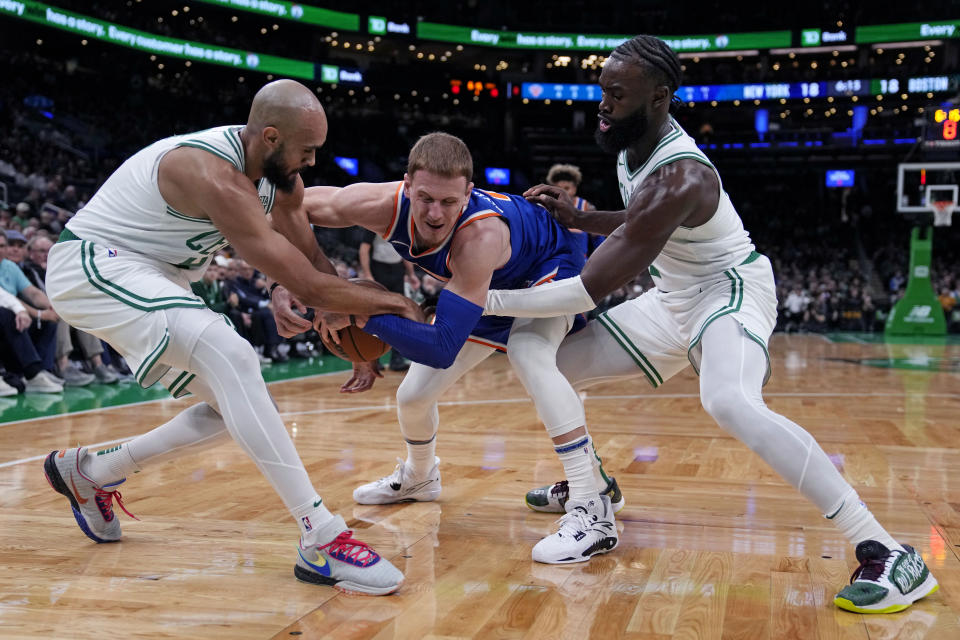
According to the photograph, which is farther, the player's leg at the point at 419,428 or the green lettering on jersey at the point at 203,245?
the player's leg at the point at 419,428

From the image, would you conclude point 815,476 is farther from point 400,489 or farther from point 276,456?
point 400,489

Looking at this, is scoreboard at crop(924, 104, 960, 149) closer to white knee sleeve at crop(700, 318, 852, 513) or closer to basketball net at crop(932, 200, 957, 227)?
basketball net at crop(932, 200, 957, 227)

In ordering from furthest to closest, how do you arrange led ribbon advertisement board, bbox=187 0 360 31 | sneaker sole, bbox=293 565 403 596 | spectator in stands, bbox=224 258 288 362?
led ribbon advertisement board, bbox=187 0 360 31 < spectator in stands, bbox=224 258 288 362 < sneaker sole, bbox=293 565 403 596

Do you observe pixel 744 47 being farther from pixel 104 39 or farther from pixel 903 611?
pixel 903 611

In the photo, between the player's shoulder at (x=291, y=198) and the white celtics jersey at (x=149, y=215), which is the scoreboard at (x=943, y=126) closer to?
the player's shoulder at (x=291, y=198)

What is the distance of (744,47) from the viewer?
31.1m

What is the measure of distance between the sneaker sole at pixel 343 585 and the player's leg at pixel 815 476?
116 cm

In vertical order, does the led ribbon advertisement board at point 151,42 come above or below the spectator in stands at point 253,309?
above

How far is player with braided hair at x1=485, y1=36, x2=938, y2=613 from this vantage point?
2.66 m

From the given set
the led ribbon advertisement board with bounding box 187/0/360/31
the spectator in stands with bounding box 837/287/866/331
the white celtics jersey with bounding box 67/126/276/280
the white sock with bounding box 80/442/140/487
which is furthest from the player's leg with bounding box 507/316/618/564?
the led ribbon advertisement board with bounding box 187/0/360/31

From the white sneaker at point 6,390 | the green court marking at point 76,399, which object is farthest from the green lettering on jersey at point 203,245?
the white sneaker at point 6,390

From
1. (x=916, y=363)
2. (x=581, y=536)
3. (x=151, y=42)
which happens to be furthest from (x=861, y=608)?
(x=151, y=42)

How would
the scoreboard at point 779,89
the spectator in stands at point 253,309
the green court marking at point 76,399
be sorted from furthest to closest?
the scoreboard at point 779,89 < the spectator in stands at point 253,309 < the green court marking at point 76,399

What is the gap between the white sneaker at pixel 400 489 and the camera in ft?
12.4
